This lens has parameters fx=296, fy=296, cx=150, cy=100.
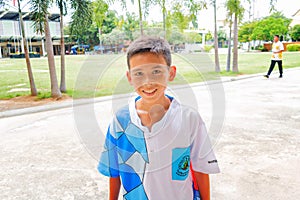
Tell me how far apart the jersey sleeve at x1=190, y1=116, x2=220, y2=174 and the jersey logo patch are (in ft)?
0.10

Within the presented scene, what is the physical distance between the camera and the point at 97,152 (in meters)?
1.01

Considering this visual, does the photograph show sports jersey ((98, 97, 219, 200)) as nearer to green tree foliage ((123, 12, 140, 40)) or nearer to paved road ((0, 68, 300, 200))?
paved road ((0, 68, 300, 200))

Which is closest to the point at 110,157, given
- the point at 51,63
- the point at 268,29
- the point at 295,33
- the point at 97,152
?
the point at 97,152

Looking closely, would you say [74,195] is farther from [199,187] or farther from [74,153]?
[199,187]

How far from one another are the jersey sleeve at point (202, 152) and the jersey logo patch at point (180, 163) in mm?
29

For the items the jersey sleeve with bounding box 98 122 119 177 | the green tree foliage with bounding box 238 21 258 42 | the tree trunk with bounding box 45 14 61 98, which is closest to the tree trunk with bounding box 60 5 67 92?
the tree trunk with bounding box 45 14 61 98

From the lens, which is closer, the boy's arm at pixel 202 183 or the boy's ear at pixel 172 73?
the boy's ear at pixel 172 73

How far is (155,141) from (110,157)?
20 cm

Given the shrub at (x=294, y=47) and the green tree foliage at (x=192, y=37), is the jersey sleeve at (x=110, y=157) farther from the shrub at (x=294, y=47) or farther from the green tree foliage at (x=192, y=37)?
the shrub at (x=294, y=47)

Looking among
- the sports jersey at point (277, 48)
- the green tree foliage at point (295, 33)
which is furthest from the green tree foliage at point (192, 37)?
the green tree foliage at point (295, 33)

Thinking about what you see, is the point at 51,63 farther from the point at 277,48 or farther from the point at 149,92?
the point at 277,48

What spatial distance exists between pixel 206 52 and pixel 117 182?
558 millimetres

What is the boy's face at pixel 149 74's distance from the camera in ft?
2.56

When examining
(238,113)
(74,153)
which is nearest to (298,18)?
(238,113)
